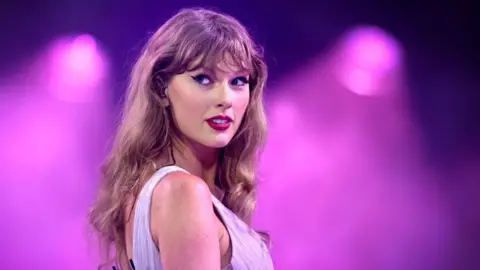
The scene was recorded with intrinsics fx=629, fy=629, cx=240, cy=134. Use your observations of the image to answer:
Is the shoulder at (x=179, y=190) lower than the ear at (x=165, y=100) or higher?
lower

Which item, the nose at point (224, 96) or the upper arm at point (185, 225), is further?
the nose at point (224, 96)

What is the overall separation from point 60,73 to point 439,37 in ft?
6.33

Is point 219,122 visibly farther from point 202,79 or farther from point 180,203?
point 180,203

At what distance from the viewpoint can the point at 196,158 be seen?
1.33 metres

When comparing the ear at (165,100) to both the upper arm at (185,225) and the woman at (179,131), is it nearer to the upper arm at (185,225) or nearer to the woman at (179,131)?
the woman at (179,131)

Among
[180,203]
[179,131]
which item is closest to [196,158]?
[179,131]

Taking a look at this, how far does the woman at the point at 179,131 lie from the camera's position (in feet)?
3.74

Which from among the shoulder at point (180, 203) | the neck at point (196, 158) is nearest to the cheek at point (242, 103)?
the neck at point (196, 158)

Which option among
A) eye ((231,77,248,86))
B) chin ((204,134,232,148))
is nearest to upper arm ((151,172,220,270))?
chin ((204,134,232,148))

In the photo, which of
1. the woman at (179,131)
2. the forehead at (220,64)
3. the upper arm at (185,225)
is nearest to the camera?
the upper arm at (185,225)

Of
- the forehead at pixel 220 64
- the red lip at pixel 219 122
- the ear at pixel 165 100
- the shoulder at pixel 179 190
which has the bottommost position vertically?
the shoulder at pixel 179 190

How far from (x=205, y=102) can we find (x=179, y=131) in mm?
94

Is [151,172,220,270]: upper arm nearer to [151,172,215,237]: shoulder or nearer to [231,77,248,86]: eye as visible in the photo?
[151,172,215,237]: shoulder

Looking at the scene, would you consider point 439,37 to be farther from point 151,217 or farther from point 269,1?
point 151,217
